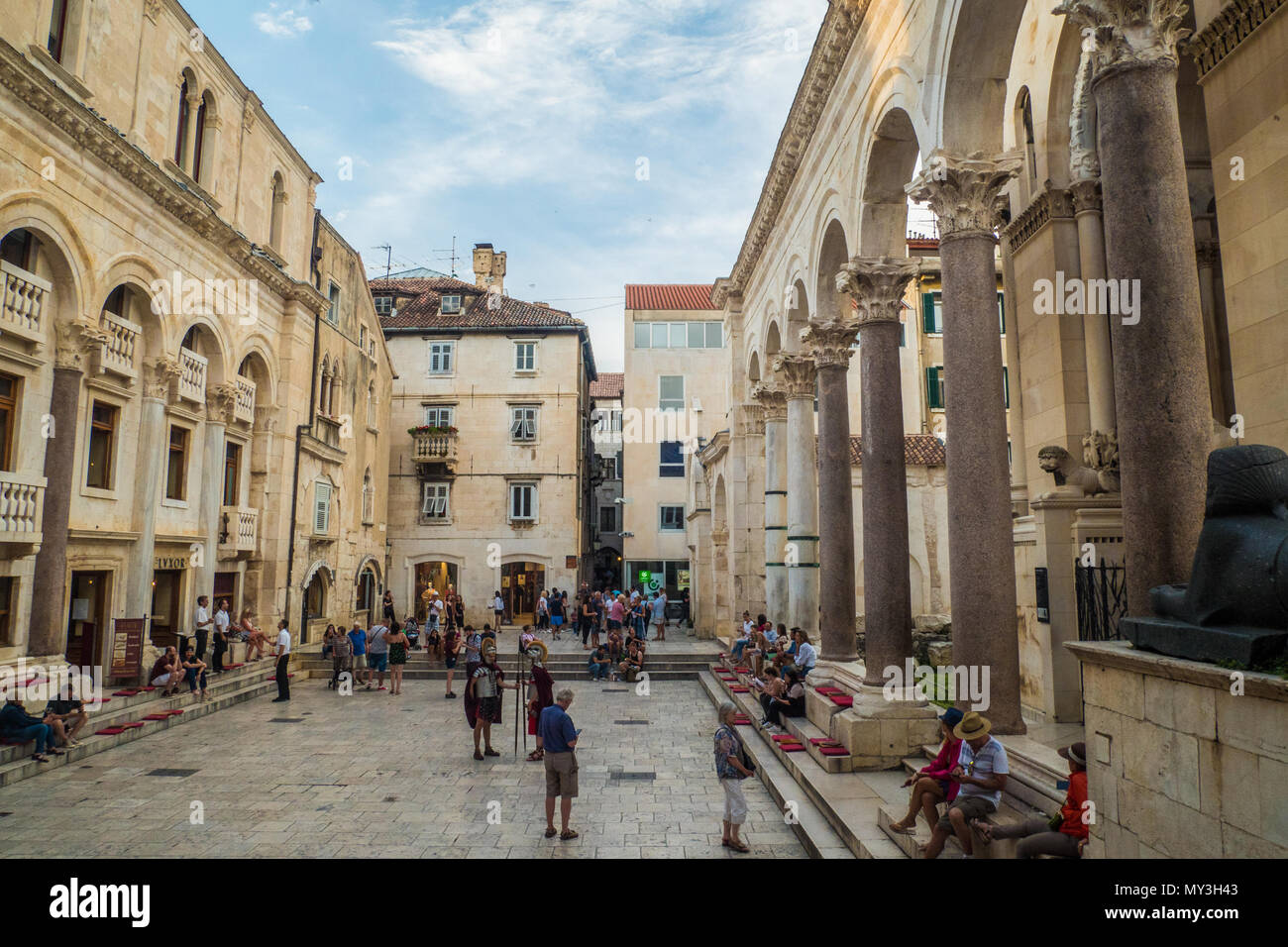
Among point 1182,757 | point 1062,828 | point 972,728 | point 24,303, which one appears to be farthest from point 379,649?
point 1182,757

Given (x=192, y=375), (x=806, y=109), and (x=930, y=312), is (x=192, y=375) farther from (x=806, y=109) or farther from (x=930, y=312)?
(x=930, y=312)

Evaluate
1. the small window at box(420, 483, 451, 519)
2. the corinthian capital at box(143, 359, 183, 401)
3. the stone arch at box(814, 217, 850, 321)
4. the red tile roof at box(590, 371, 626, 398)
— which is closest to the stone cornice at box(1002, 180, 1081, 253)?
the stone arch at box(814, 217, 850, 321)

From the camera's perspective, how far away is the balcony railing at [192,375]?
18391mm

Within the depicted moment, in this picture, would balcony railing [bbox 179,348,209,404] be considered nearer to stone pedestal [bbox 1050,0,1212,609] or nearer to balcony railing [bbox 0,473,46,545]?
balcony railing [bbox 0,473,46,545]

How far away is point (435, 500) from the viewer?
34.3m

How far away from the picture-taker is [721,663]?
20641 mm

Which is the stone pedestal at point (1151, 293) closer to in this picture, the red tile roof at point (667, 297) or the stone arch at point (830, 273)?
the stone arch at point (830, 273)

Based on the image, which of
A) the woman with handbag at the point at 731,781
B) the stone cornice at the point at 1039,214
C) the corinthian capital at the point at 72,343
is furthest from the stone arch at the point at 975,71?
the corinthian capital at the point at 72,343

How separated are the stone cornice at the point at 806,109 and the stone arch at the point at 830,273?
1.99m

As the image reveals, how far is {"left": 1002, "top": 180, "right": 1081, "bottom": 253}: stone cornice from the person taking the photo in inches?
386

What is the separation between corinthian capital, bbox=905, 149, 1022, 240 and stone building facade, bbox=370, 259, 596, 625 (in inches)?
1057

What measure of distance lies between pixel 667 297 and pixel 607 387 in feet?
86.3

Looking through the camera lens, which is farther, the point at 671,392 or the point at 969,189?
the point at 671,392

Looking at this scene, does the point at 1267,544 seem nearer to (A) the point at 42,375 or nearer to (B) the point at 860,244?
(B) the point at 860,244
